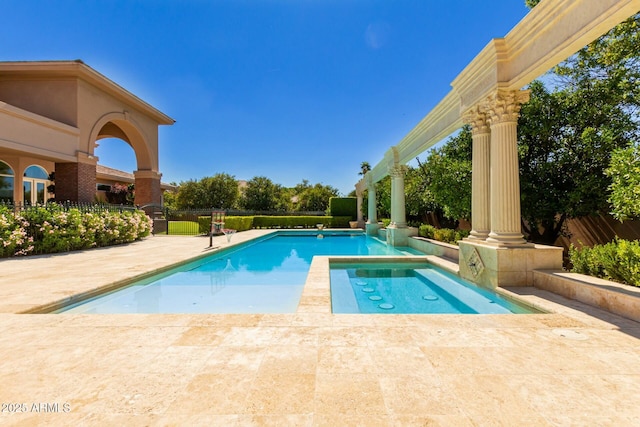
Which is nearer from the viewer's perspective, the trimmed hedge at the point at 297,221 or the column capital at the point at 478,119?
the column capital at the point at 478,119

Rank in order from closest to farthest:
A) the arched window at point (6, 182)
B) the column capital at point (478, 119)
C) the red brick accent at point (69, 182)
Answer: the column capital at point (478, 119), the red brick accent at point (69, 182), the arched window at point (6, 182)

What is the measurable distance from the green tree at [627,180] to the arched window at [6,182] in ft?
76.5

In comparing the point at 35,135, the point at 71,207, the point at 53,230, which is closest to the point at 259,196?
the point at 35,135

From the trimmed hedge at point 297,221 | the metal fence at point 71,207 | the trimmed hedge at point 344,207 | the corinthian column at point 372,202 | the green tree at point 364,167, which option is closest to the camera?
the metal fence at point 71,207

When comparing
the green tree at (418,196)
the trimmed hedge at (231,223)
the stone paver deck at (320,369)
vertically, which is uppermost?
the green tree at (418,196)

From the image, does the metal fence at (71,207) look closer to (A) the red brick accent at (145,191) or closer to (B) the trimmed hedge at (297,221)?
(A) the red brick accent at (145,191)

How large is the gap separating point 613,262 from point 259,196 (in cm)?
3057

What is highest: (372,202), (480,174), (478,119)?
(478,119)

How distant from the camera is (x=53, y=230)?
9.55 meters

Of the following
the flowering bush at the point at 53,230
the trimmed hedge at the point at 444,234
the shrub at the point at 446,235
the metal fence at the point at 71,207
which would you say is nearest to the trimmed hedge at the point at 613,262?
the trimmed hedge at the point at 444,234

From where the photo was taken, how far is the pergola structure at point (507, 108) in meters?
4.04

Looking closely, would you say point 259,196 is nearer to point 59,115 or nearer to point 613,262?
point 59,115

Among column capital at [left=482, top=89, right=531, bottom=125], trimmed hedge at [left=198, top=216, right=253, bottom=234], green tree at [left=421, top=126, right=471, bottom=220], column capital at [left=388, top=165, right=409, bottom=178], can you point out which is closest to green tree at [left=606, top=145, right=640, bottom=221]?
column capital at [left=482, top=89, right=531, bottom=125]

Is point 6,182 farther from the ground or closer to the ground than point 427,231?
farther from the ground
